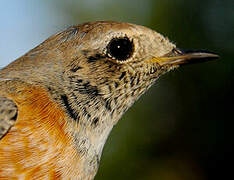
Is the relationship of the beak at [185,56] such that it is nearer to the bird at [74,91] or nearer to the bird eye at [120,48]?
the bird at [74,91]

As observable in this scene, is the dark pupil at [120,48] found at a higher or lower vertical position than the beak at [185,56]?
higher

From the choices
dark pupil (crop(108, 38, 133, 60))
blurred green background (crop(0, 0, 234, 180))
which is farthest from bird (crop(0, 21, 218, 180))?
blurred green background (crop(0, 0, 234, 180))

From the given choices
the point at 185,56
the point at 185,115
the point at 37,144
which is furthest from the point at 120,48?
the point at 185,115

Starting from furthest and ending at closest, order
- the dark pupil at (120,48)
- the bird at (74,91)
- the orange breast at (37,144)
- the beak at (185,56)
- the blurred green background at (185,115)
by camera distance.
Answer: the blurred green background at (185,115)
the beak at (185,56)
the dark pupil at (120,48)
the bird at (74,91)
the orange breast at (37,144)

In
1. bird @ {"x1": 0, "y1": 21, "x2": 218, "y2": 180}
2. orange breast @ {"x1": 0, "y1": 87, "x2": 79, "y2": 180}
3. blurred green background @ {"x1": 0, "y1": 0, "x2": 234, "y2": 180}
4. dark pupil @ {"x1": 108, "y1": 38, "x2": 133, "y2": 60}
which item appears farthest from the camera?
blurred green background @ {"x1": 0, "y1": 0, "x2": 234, "y2": 180}

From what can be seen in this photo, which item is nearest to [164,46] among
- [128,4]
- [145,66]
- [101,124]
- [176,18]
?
[145,66]

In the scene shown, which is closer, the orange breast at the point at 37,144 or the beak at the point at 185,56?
the orange breast at the point at 37,144

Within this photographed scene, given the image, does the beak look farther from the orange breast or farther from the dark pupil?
the orange breast

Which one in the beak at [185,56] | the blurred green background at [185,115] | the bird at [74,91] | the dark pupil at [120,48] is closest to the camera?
the bird at [74,91]

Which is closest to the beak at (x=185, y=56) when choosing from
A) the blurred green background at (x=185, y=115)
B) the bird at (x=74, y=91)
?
the bird at (x=74, y=91)

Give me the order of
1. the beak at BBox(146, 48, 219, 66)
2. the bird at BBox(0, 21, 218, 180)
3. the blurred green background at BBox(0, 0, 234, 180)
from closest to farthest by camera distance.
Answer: the bird at BBox(0, 21, 218, 180) → the beak at BBox(146, 48, 219, 66) → the blurred green background at BBox(0, 0, 234, 180)
